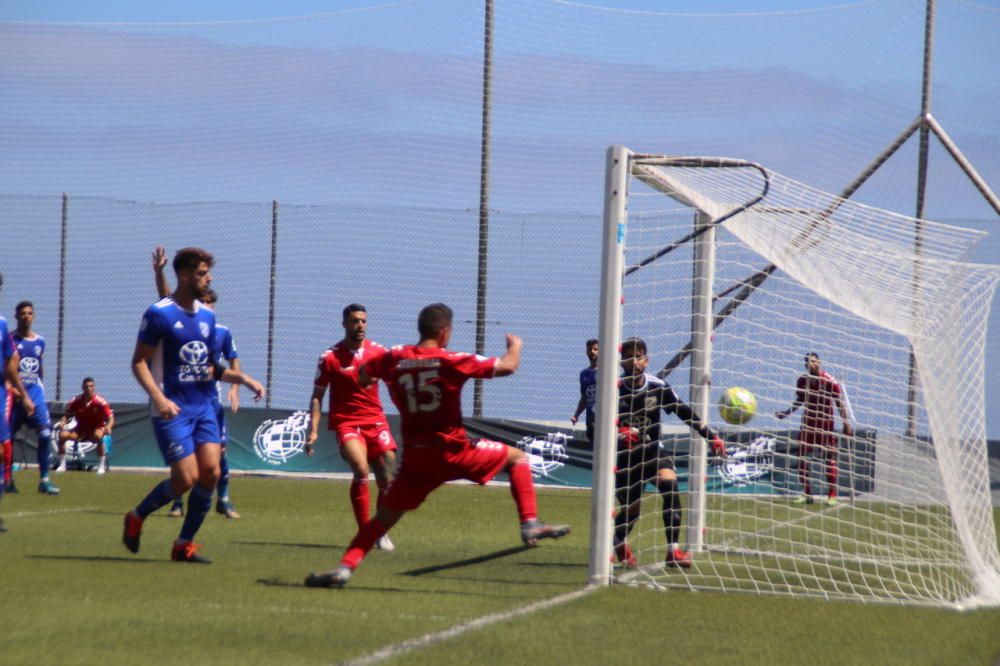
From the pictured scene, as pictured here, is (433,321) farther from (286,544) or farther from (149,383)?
(286,544)

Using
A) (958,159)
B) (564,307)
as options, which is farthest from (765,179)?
(564,307)

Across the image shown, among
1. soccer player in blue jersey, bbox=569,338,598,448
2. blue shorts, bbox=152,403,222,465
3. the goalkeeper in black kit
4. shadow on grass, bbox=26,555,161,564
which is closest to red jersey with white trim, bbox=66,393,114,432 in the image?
soccer player in blue jersey, bbox=569,338,598,448

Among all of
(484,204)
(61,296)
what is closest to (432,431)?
(484,204)

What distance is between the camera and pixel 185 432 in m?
9.29

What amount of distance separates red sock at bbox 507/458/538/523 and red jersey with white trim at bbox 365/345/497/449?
1.39ft

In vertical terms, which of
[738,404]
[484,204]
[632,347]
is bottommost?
[738,404]

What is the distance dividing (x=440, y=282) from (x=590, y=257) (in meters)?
2.38

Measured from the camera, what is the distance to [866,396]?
427 inches

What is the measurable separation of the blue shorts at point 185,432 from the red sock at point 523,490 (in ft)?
7.63

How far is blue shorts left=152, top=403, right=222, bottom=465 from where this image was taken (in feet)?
30.3

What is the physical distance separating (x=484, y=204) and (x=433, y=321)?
13912 millimetres

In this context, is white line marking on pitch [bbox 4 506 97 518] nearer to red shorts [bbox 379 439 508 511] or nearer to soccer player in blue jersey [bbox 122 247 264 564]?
soccer player in blue jersey [bbox 122 247 264 564]

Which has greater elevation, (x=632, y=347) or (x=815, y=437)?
(x=632, y=347)

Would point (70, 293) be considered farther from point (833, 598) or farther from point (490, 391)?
point (833, 598)
